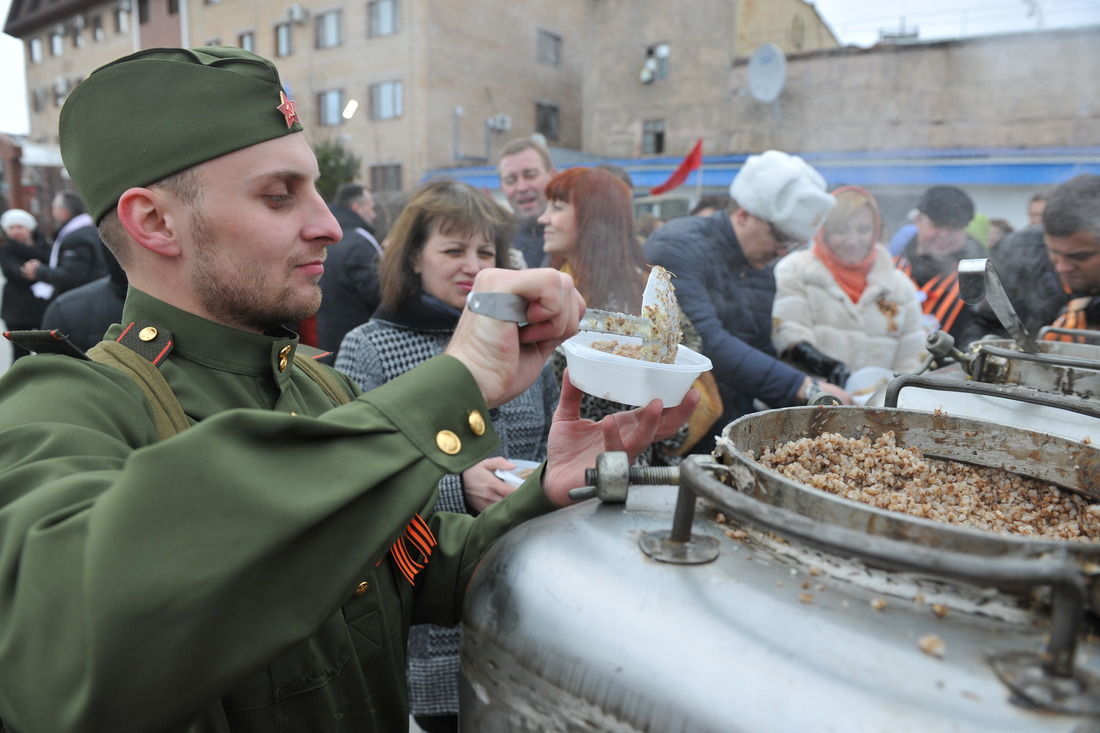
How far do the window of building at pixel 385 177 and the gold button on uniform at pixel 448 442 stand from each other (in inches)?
932

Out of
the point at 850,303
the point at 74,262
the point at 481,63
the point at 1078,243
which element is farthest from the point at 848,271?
the point at 481,63

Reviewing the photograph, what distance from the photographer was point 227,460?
0.78 metres

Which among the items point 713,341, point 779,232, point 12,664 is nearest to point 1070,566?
point 12,664

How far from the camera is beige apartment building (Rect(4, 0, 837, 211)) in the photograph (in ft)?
70.2

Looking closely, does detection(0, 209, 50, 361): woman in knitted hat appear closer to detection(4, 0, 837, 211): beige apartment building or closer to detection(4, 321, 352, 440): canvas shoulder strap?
detection(4, 321, 352, 440): canvas shoulder strap

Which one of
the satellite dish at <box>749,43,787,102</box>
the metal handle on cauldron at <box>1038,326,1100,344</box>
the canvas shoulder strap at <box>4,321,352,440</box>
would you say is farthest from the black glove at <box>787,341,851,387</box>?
the satellite dish at <box>749,43,787,102</box>

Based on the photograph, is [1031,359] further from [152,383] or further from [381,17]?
[381,17]

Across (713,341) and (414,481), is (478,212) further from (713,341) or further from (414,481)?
(414,481)

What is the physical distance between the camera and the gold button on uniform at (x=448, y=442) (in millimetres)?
937

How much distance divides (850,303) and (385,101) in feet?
72.0

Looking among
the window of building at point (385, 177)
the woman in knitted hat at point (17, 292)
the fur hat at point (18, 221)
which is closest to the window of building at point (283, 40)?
the window of building at point (385, 177)

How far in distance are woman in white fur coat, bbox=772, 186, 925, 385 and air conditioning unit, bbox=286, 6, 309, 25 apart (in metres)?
23.5

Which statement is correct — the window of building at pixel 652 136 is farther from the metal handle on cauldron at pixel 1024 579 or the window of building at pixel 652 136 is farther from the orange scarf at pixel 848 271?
the metal handle on cauldron at pixel 1024 579

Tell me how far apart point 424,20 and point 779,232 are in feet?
68.2
